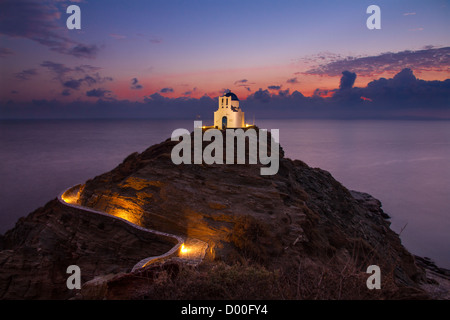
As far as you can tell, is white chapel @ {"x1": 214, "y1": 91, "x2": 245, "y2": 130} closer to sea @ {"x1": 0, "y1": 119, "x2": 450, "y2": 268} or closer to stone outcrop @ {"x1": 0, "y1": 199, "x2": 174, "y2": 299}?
sea @ {"x1": 0, "y1": 119, "x2": 450, "y2": 268}

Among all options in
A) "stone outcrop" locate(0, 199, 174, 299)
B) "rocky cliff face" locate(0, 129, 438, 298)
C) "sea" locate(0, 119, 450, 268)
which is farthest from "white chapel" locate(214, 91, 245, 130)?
"stone outcrop" locate(0, 199, 174, 299)

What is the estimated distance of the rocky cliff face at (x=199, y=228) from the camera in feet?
50.4

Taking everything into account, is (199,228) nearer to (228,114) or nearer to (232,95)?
(228,114)

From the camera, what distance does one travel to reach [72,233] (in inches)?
706

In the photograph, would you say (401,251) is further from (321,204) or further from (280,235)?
(280,235)

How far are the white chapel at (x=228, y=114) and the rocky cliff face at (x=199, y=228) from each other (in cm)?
992

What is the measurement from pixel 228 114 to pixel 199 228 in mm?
16008

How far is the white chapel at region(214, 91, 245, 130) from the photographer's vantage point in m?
29.5

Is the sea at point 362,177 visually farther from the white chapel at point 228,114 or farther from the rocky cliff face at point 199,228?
the rocky cliff face at point 199,228

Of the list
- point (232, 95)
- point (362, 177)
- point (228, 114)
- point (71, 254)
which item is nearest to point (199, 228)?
point (71, 254)

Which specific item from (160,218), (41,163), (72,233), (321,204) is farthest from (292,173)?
(41,163)

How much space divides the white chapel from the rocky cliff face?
992 cm
